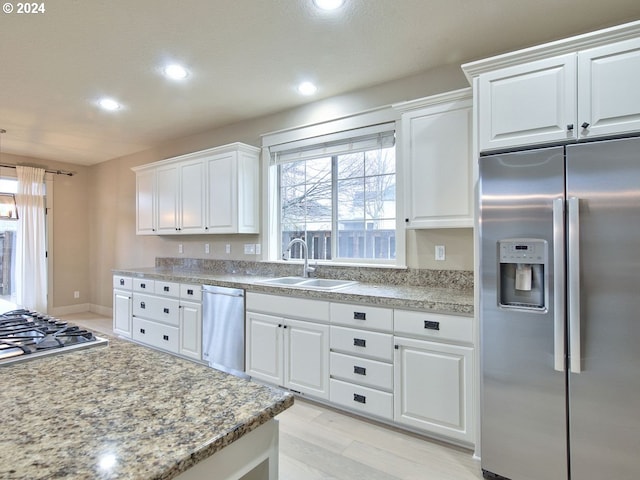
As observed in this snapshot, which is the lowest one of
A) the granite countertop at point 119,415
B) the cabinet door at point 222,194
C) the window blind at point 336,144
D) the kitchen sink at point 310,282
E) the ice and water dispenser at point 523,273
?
the kitchen sink at point 310,282

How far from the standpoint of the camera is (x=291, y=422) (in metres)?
2.42

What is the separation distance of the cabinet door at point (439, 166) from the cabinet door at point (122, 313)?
3.43m

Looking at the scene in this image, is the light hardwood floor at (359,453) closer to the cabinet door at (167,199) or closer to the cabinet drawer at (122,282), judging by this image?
the cabinet drawer at (122,282)

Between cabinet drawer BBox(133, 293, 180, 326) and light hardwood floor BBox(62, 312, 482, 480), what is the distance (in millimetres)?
1718

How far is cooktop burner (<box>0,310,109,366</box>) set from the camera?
3.71ft

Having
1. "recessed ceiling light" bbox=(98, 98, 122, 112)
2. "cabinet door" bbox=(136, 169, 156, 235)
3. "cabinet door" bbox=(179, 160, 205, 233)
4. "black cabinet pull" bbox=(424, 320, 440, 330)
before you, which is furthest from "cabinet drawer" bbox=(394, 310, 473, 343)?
"cabinet door" bbox=(136, 169, 156, 235)

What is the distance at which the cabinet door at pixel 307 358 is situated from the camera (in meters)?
2.53

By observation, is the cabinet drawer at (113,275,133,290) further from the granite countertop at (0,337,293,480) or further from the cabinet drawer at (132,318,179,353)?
the granite countertop at (0,337,293,480)

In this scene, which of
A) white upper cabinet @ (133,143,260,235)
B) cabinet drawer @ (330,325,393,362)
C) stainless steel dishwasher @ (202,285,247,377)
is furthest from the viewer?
white upper cabinet @ (133,143,260,235)

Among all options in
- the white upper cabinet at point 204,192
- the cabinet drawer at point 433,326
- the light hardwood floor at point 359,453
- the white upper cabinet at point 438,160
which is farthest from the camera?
the white upper cabinet at point 204,192

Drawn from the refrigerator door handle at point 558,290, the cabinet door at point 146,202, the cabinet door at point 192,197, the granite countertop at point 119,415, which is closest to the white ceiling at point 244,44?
the cabinet door at point 192,197

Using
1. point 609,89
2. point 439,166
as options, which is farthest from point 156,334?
point 609,89

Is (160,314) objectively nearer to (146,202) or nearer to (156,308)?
(156,308)

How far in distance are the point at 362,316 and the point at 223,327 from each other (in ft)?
4.60
